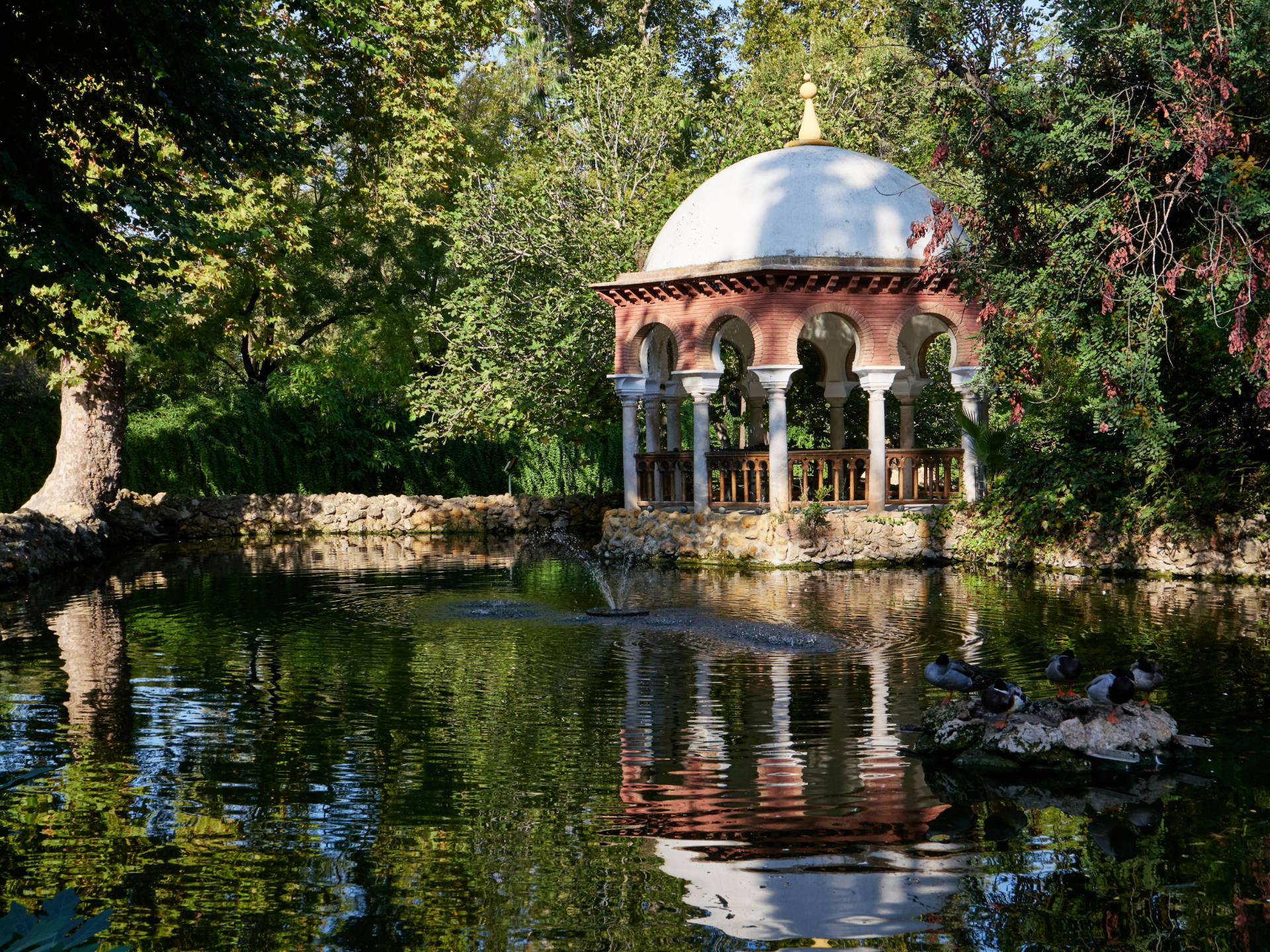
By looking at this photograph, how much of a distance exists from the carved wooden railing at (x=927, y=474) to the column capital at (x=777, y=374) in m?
2.13

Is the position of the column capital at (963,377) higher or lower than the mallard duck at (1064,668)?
higher

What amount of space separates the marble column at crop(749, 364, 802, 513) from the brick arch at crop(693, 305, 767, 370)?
25 cm

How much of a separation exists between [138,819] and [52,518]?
632 inches

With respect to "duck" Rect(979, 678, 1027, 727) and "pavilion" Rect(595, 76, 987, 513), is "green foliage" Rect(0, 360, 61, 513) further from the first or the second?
"duck" Rect(979, 678, 1027, 727)

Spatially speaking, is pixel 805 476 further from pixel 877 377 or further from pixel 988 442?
pixel 988 442

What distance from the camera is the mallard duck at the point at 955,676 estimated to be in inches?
293

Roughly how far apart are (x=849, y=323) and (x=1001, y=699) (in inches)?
474

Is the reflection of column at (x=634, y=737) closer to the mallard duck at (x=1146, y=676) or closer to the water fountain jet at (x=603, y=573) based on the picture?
the mallard duck at (x=1146, y=676)

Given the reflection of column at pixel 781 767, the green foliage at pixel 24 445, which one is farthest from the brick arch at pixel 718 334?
the green foliage at pixel 24 445

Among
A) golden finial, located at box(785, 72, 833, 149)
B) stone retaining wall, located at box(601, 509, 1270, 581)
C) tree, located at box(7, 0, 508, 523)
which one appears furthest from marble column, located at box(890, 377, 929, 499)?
tree, located at box(7, 0, 508, 523)

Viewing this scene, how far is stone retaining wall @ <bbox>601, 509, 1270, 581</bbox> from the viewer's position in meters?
16.2

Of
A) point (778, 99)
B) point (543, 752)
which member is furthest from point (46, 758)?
point (778, 99)

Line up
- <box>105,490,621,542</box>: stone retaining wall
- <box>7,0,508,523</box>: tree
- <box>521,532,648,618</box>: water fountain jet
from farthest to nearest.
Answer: <box>105,490,621,542</box>: stone retaining wall
<box>521,532,648,618</box>: water fountain jet
<box>7,0,508,523</box>: tree

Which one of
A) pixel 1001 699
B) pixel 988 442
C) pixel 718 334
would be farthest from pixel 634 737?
pixel 988 442
